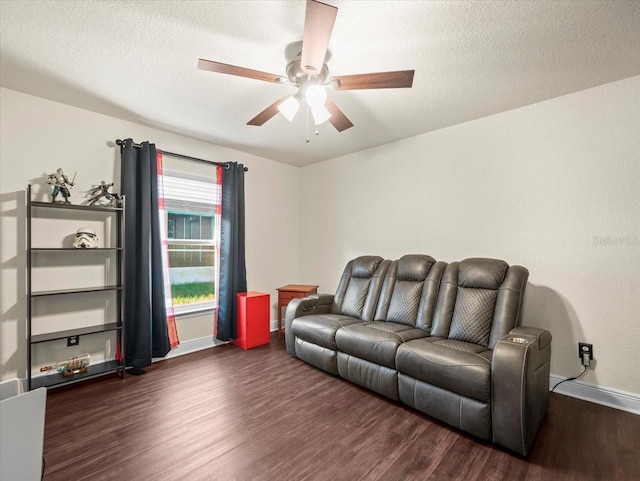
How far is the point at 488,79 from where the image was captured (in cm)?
234

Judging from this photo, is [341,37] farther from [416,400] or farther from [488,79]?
[416,400]

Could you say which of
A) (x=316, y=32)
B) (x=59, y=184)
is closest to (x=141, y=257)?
(x=59, y=184)

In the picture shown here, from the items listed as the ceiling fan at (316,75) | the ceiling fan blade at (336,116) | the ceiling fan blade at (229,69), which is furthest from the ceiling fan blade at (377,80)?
the ceiling fan blade at (229,69)

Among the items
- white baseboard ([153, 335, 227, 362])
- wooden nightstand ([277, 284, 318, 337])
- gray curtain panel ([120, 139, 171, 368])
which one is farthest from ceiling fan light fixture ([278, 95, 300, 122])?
white baseboard ([153, 335, 227, 362])

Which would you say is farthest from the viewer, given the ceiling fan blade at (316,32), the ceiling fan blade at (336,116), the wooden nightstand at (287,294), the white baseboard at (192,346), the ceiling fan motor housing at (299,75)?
the wooden nightstand at (287,294)

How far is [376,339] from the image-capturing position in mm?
2490

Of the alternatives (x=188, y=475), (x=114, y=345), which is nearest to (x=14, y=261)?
(x=114, y=345)

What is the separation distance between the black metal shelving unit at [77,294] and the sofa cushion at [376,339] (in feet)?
6.93

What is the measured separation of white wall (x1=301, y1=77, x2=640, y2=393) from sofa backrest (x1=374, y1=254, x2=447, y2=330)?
1.25ft

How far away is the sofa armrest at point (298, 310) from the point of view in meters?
3.36

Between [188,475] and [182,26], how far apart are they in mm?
2542

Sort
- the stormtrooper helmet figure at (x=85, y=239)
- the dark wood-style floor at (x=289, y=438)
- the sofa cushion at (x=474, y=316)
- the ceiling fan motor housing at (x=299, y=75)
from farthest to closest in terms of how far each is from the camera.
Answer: the stormtrooper helmet figure at (x=85, y=239) < the sofa cushion at (x=474, y=316) < the ceiling fan motor housing at (x=299, y=75) < the dark wood-style floor at (x=289, y=438)

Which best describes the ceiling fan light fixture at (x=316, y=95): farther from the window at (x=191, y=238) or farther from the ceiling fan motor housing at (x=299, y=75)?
the window at (x=191, y=238)

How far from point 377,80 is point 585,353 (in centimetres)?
266
